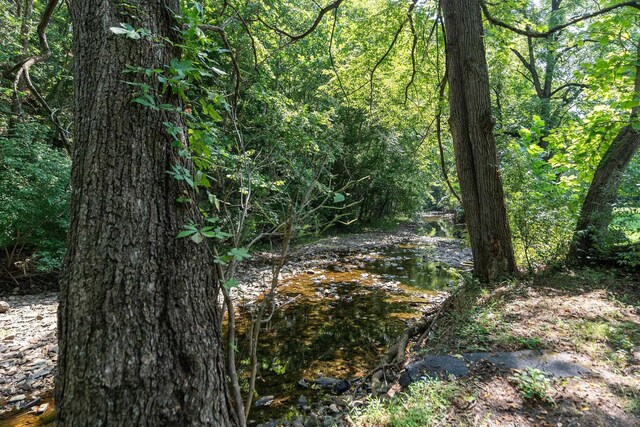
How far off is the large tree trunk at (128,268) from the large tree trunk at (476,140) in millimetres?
4970

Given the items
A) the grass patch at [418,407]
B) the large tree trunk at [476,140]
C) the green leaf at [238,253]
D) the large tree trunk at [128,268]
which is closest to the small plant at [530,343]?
the grass patch at [418,407]

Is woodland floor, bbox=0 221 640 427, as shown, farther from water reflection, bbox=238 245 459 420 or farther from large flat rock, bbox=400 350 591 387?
water reflection, bbox=238 245 459 420

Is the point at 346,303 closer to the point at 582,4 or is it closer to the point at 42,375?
the point at 42,375

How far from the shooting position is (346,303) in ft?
22.7

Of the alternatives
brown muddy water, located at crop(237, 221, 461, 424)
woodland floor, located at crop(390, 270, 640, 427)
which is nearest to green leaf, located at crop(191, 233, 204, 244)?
brown muddy water, located at crop(237, 221, 461, 424)

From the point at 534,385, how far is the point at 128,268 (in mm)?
3047

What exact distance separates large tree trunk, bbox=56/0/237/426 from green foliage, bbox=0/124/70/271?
20.7 feet

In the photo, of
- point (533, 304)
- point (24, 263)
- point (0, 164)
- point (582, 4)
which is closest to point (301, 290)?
point (533, 304)

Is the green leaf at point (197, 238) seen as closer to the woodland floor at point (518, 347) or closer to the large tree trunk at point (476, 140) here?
the woodland floor at point (518, 347)

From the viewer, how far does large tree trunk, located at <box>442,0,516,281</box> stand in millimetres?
5043

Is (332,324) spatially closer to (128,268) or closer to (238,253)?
(238,253)

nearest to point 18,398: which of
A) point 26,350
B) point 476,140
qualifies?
point 26,350

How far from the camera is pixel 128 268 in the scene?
115cm

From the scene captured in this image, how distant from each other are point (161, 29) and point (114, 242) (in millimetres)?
958
